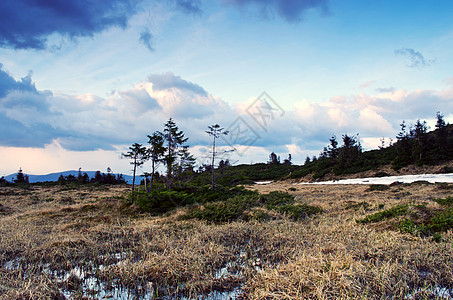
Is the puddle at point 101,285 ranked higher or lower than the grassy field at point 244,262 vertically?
lower

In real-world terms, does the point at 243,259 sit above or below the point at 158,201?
below

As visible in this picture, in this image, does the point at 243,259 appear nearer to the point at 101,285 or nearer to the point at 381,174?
the point at 101,285

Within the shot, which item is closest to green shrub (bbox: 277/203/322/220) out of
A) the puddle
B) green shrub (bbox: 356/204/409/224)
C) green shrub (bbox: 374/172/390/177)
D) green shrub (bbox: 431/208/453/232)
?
green shrub (bbox: 356/204/409/224)

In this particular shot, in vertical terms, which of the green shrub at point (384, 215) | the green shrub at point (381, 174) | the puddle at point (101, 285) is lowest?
the puddle at point (101, 285)

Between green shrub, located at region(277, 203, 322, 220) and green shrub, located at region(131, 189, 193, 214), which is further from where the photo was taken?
green shrub, located at region(131, 189, 193, 214)

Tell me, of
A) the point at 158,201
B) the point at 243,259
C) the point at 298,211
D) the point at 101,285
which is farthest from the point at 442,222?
the point at 158,201

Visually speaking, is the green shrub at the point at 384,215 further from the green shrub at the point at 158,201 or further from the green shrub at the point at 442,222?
the green shrub at the point at 158,201

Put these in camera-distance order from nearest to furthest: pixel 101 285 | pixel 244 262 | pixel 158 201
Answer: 1. pixel 101 285
2. pixel 244 262
3. pixel 158 201

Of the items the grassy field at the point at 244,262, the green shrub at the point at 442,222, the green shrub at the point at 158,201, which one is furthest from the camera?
the green shrub at the point at 158,201

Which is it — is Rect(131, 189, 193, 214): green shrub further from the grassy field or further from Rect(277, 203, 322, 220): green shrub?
Rect(277, 203, 322, 220): green shrub

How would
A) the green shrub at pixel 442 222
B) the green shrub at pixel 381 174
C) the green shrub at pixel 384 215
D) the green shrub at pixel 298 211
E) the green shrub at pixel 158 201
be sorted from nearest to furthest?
1. the green shrub at pixel 442 222
2. the green shrub at pixel 384 215
3. the green shrub at pixel 298 211
4. the green shrub at pixel 158 201
5. the green shrub at pixel 381 174

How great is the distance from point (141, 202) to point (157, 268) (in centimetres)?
755

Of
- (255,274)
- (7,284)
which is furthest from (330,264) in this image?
(7,284)

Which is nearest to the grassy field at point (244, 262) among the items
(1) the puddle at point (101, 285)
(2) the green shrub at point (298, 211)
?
(1) the puddle at point (101, 285)
